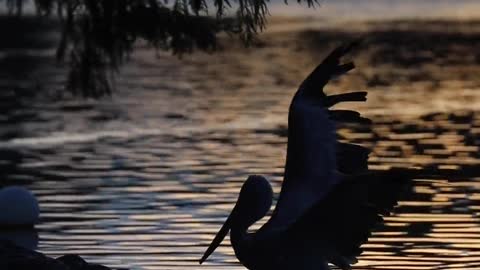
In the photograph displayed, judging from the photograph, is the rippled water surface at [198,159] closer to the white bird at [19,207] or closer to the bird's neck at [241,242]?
the white bird at [19,207]

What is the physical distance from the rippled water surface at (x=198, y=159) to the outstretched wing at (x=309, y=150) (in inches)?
26.9

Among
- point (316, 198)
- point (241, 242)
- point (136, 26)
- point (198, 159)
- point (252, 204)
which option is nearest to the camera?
point (316, 198)

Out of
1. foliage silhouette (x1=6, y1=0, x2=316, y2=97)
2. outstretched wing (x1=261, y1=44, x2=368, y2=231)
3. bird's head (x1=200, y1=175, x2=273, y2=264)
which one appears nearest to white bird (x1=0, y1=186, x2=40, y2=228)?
foliage silhouette (x1=6, y1=0, x2=316, y2=97)

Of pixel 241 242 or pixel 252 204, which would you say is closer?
pixel 241 242

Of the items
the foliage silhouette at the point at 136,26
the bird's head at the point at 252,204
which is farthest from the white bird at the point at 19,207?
the bird's head at the point at 252,204

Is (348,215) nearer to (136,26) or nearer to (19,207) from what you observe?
(136,26)

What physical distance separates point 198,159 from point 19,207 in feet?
19.4

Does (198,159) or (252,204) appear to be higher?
(252,204)

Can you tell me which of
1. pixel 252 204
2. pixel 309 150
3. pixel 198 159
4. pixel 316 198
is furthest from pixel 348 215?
pixel 198 159

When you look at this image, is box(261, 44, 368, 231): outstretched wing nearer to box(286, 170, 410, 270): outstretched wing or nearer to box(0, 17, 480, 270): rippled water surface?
box(286, 170, 410, 270): outstretched wing

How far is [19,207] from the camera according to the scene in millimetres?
17625

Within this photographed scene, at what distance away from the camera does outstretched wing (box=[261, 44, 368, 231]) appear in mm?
11359

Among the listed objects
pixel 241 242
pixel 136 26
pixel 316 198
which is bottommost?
pixel 241 242

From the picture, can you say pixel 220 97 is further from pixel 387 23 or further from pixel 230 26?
pixel 387 23
